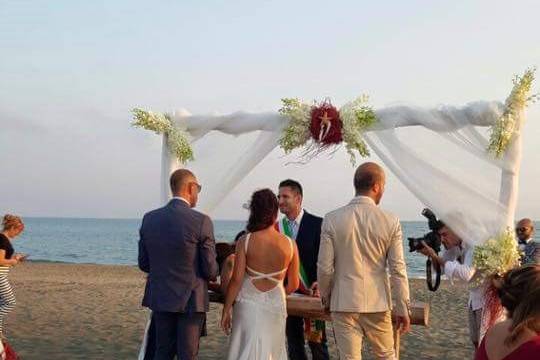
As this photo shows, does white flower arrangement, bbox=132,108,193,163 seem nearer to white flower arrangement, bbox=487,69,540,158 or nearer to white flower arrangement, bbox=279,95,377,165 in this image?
white flower arrangement, bbox=279,95,377,165

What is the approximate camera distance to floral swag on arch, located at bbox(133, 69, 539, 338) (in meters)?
5.18

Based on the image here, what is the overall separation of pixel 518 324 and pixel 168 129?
4633mm

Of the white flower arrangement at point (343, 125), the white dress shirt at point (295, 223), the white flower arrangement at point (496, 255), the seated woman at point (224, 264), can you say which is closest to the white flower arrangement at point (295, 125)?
the white flower arrangement at point (343, 125)

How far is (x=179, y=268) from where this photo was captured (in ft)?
16.0

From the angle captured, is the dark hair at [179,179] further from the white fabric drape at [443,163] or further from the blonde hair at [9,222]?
the blonde hair at [9,222]

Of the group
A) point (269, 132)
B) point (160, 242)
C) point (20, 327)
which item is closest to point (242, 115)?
point (269, 132)

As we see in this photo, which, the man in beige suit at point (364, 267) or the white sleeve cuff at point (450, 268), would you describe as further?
the white sleeve cuff at point (450, 268)

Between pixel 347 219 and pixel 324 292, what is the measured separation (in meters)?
0.59

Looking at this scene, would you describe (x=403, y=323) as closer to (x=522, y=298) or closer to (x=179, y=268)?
(x=179, y=268)

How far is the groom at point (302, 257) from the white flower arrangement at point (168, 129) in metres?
1.10

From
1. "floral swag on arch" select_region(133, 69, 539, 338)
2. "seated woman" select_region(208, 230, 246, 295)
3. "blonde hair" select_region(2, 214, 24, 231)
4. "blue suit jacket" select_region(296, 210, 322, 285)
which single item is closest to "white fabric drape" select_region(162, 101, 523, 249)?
"floral swag on arch" select_region(133, 69, 539, 338)

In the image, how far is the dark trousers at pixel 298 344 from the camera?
19.7 feet

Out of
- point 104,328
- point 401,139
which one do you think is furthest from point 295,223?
point 104,328

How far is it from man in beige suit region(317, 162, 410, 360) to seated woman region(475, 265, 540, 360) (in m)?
1.93
